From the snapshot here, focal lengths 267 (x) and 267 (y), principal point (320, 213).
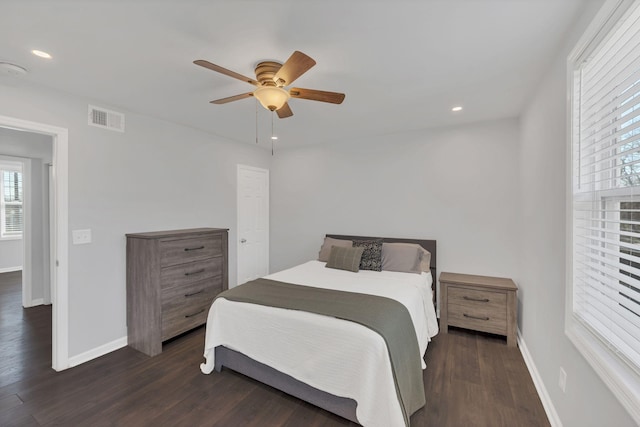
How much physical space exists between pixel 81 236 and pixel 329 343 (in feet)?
8.30

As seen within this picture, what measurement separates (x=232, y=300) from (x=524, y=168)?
311 centimetres

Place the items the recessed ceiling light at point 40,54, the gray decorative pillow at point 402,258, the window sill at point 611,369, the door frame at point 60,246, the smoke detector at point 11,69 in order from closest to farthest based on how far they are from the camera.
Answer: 1. the window sill at point 611,369
2. the recessed ceiling light at point 40,54
3. the smoke detector at point 11,69
4. the door frame at point 60,246
5. the gray decorative pillow at point 402,258

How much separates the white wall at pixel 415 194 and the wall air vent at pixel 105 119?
7.82ft

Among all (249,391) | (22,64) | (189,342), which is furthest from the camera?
(189,342)

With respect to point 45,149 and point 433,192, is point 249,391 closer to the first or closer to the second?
point 433,192

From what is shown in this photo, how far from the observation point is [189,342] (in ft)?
9.55

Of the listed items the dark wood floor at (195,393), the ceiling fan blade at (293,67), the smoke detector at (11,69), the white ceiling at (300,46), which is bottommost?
the dark wood floor at (195,393)

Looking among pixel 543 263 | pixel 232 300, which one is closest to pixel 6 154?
pixel 232 300

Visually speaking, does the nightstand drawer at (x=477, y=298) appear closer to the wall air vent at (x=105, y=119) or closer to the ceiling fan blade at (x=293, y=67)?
the ceiling fan blade at (x=293, y=67)

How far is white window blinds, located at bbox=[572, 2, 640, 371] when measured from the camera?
1.07 metres

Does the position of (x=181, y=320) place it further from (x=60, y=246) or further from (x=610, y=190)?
(x=610, y=190)

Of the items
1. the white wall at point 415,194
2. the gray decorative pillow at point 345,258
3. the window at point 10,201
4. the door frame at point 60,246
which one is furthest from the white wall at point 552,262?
the window at point 10,201

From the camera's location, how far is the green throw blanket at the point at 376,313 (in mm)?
1708

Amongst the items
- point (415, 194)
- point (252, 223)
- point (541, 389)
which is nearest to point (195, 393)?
point (541, 389)
